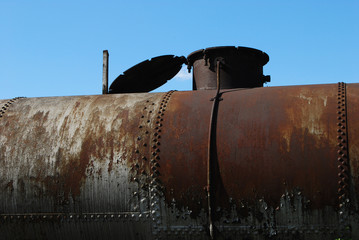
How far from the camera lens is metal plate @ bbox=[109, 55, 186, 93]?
745 cm

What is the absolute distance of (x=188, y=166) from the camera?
14.3ft

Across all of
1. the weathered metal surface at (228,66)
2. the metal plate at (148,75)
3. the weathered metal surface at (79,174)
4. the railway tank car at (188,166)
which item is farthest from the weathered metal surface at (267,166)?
the metal plate at (148,75)

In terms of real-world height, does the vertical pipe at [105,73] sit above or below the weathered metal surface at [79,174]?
above

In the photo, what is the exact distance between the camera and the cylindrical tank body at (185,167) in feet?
13.4

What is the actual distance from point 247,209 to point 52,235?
7.95 ft

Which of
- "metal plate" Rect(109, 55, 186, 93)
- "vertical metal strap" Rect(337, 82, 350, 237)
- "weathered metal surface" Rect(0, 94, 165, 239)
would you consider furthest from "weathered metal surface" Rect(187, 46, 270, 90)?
"vertical metal strap" Rect(337, 82, 350, 237)

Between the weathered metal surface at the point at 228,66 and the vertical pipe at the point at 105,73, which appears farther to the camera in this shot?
the vertical pipe at the point at 105,73

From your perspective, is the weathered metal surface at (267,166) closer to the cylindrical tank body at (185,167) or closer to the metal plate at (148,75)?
the cylindrical tank body at (185,167)

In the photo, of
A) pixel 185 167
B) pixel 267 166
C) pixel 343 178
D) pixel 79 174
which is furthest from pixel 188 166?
pixel 343 178

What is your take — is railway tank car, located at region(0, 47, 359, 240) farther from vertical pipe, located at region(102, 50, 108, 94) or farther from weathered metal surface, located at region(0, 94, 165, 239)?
vertical pipe, located at region(102, 50, 108, 94)

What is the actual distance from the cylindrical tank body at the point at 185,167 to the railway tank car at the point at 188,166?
12 mm

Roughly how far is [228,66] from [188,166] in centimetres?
322

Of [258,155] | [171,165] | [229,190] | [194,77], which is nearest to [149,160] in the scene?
[171,165]

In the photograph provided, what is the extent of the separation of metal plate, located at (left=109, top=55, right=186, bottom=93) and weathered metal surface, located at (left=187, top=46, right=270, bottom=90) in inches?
22.8
